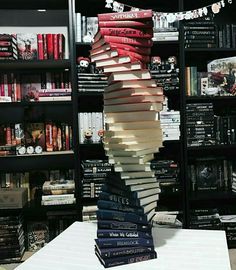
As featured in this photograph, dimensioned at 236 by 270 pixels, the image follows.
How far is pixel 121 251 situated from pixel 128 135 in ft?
1.26

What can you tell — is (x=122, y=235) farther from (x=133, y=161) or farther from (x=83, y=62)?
(x=83, y=62)

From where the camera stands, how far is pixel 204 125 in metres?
2.59

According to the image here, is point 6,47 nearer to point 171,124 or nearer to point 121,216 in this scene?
point 171,124

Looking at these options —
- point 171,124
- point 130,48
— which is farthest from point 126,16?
point 171,124

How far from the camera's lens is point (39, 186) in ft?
9.00

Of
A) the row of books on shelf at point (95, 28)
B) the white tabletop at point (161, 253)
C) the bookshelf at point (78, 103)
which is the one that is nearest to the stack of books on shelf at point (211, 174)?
the bookshelf at point (78, 103)

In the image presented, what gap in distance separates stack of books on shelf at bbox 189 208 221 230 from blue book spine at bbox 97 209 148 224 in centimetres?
155

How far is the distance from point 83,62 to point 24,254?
1486 mm

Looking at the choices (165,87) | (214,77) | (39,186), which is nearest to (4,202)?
(39,186)

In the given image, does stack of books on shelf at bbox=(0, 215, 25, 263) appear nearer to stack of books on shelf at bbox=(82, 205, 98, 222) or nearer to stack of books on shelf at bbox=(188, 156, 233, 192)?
stack of books on shelf at bbox=(82, 205, 98, 222)

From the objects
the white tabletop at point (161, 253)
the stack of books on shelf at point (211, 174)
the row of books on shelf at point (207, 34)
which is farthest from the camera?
the stack of books on shelf at point (211, 174)

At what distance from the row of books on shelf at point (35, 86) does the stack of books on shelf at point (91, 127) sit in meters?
0.20

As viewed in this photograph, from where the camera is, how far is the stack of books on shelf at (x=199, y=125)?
8.45ft

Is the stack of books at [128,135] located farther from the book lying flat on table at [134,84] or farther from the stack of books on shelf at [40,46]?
the stack of books on shelf at [40,46]
